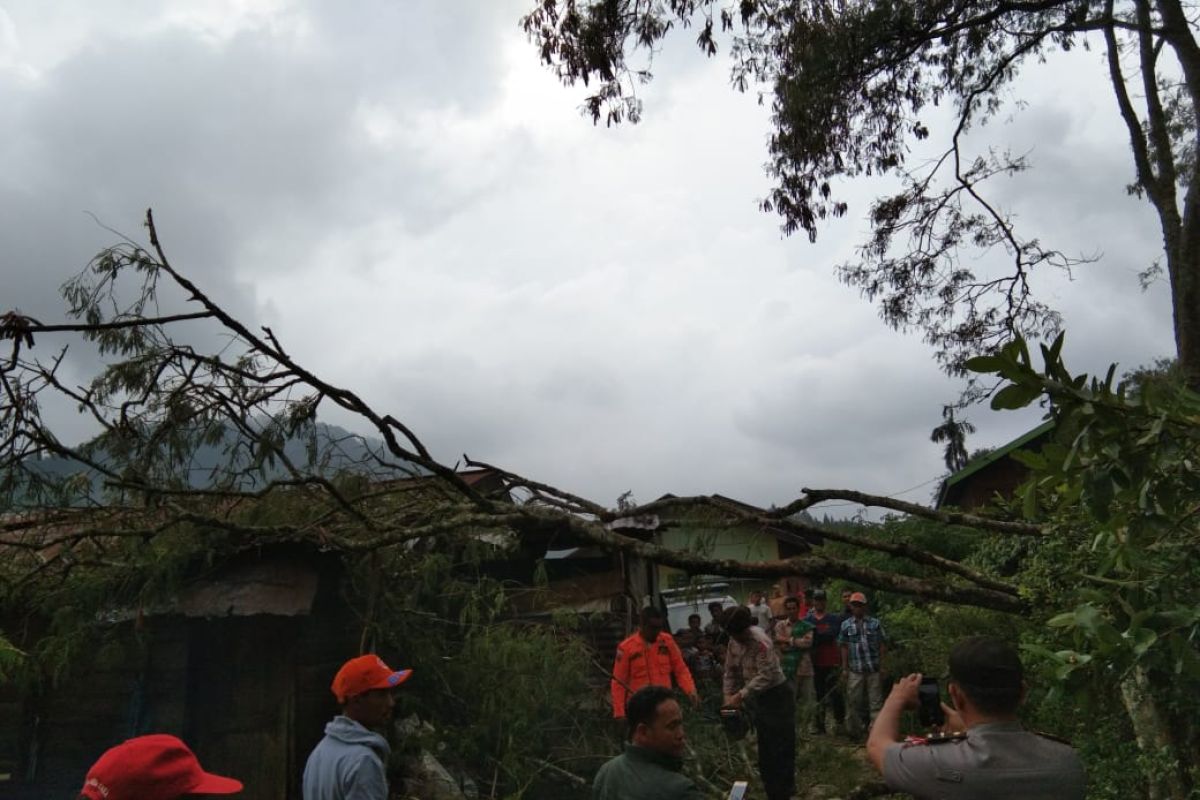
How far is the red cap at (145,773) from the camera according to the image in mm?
2100

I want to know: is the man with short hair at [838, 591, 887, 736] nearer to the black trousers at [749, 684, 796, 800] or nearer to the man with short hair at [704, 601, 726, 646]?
the man with short hair at [704, 601, 726, 646]

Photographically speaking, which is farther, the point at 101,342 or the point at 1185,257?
the point at 1185,257

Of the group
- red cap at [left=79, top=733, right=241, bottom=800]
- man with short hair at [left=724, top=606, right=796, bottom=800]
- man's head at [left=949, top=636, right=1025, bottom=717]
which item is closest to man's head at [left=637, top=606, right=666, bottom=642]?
man with short hair at [left=724, top=606, right=796, bottom=800]

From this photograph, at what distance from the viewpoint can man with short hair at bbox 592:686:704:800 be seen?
308cm

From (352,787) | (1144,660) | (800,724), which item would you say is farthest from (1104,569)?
(800,724)

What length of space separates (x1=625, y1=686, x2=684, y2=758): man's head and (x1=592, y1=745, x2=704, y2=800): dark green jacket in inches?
1.0

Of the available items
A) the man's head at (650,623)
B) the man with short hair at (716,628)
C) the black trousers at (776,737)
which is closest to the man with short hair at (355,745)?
the man's head at (650,623)

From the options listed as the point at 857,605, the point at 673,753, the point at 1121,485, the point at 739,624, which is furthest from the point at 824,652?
the point at 1121,485

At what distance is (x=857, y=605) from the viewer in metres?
10.2

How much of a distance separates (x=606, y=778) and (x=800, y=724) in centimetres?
760

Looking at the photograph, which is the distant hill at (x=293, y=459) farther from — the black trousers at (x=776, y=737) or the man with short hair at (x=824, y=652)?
the man with short hair at (x=824, y=652)

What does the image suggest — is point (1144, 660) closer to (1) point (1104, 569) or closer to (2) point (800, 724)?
(1) point (1104, 569)

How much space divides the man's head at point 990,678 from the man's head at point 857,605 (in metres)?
8.01

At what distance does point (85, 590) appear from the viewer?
709 centimetres
